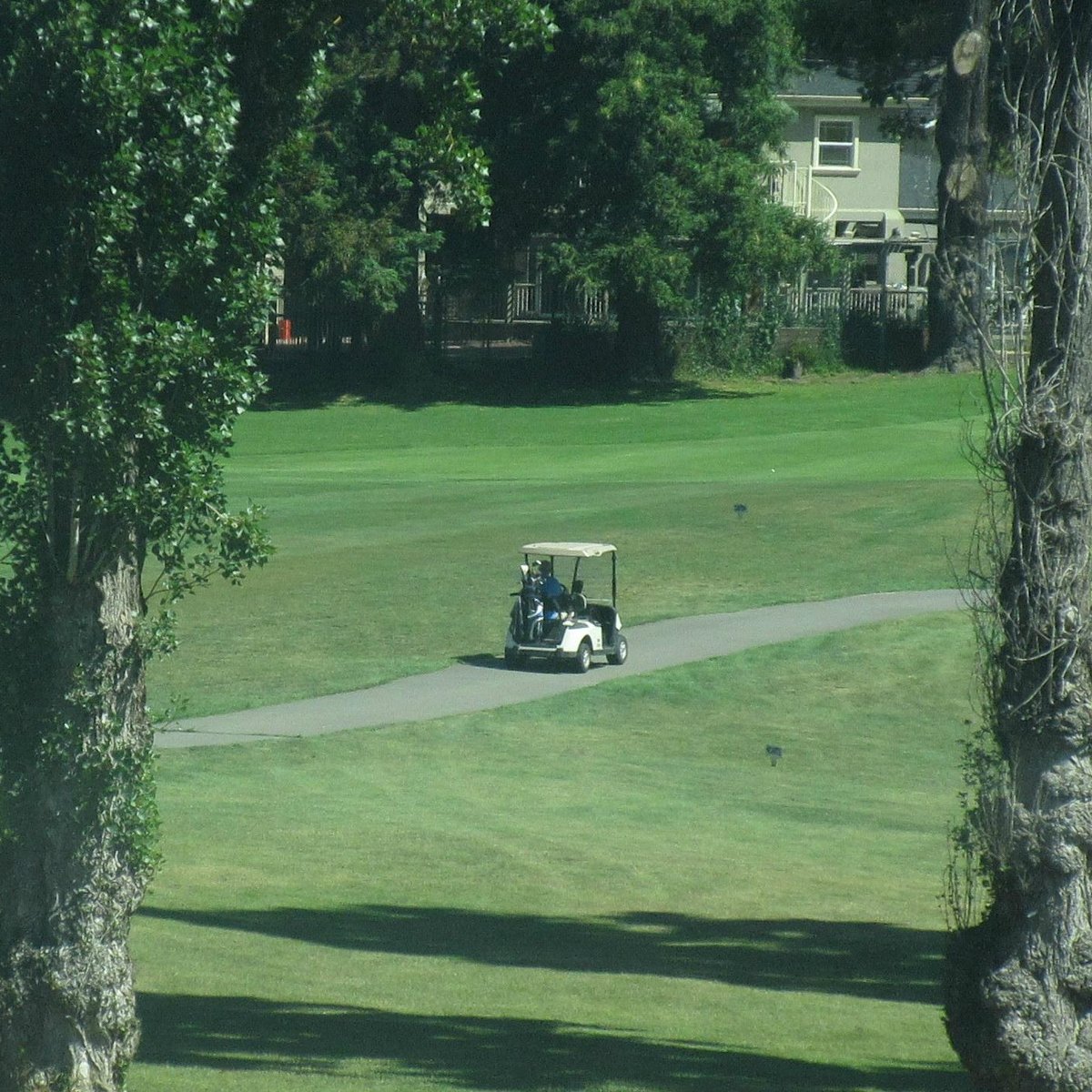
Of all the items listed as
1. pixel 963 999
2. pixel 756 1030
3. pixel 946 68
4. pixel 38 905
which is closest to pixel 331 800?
pixel 756 1030

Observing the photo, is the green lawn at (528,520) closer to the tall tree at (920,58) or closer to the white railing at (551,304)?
the tall tree at (920,58)

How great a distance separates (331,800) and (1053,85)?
9.37 meters

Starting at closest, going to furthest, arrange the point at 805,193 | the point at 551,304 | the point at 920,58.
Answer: the point at 920,58
the point at 551,304
the point at 805,193

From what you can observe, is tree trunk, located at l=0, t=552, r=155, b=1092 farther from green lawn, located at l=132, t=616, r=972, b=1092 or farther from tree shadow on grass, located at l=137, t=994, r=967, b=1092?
tree shadow on grass, located at l=137, t=994, r=967, b=1092

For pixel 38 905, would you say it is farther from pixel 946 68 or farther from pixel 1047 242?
pixel 946 68

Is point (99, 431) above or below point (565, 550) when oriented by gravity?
above

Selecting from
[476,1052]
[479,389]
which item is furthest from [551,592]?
[479,389]

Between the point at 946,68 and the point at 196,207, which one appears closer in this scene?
the point at 196,207

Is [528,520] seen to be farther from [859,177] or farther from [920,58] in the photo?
[859,177]

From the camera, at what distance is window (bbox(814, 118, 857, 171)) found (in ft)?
198

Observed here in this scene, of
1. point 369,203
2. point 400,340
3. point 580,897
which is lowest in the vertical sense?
point 580,897

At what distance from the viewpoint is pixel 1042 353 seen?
23.0ft

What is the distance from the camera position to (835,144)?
199ft

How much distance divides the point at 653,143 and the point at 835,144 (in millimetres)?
17727
